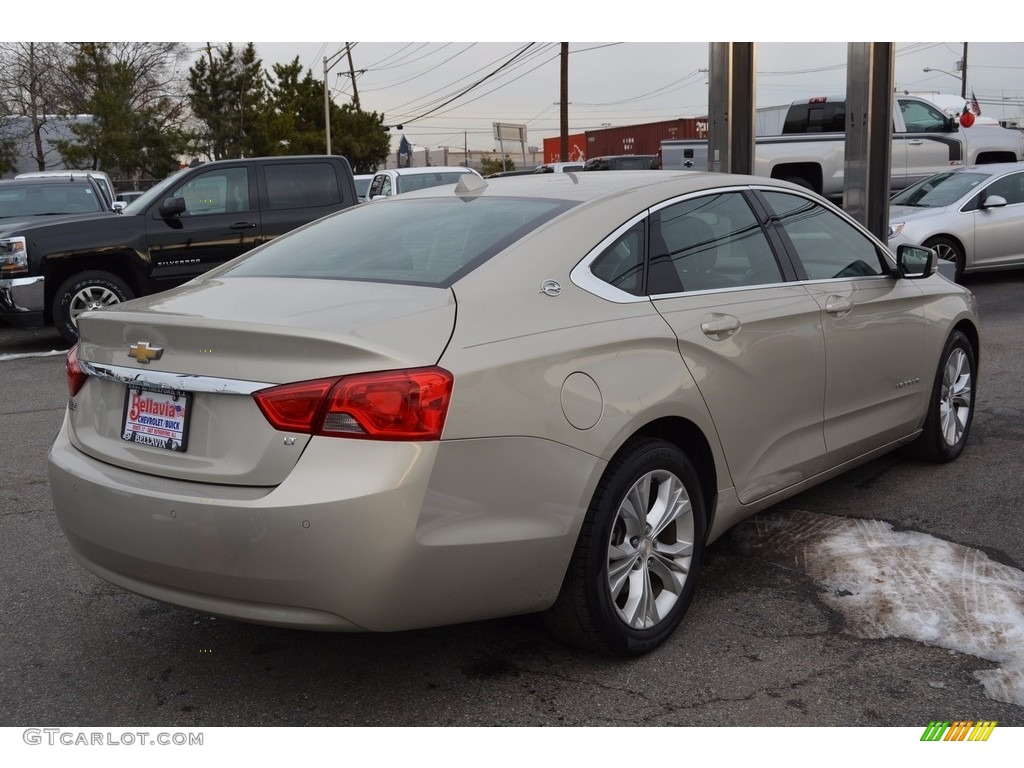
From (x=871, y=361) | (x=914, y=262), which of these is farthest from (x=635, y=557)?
(x=914, y=262)

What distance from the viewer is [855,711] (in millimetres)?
3189

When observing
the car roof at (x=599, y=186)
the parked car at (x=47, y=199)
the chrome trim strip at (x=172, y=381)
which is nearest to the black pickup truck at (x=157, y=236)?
the parked car at (x=47, y=199)

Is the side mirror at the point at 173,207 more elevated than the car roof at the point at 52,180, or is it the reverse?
the car roof at the point at 52,180

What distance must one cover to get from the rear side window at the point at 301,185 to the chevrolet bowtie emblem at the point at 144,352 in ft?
29.1

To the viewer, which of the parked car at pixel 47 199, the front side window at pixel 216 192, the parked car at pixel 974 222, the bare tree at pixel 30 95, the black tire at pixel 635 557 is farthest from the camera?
the bare tree at pixel 30 95

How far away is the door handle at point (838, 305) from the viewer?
4539 millimetres

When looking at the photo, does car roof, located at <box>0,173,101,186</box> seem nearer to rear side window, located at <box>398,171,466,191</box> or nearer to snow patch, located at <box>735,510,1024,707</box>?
rear side window, located at <box>398,171,466,191</box>

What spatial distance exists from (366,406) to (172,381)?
0.63m

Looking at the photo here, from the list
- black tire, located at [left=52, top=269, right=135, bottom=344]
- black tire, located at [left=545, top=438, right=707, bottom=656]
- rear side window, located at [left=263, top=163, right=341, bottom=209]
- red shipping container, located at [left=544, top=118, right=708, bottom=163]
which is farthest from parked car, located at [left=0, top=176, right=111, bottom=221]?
red shipping container, located at [left=544, top=118, right=708, bottom=163]

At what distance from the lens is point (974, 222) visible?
13727 millimetres

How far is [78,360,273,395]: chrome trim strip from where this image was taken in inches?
118

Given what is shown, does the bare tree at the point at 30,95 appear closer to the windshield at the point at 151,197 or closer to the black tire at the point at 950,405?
the windshield at the point at 151,197

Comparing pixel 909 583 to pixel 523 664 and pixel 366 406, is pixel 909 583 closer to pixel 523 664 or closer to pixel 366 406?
pixel 523 664
